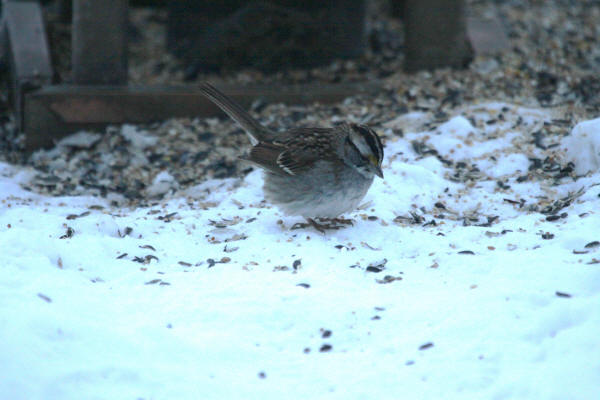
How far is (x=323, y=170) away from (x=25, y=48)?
140 inches

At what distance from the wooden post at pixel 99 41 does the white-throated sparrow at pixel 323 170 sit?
231 cm

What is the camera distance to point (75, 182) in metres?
5.42

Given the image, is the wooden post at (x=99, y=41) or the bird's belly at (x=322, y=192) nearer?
the bird's belly at (x=322, y=192)

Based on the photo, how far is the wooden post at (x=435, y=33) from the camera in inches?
254

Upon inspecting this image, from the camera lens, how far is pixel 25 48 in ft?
21.3

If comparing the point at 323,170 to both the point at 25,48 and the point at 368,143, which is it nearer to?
the point at 368,143

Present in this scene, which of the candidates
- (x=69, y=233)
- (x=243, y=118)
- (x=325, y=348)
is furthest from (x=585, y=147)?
(x=69, y=233)

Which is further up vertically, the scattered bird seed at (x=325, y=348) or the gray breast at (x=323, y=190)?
the gray breast at (x=323, y=190)

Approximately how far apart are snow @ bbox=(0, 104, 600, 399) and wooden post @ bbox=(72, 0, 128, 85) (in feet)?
5.49

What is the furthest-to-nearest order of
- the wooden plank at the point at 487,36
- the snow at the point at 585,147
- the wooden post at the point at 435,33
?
the wooden plank at the point at 487,36 < the wooden post at the point at 435,33 < the snow at the point at 585,147

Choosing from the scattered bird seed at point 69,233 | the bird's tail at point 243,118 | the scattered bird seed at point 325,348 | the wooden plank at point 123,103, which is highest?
the bird's tail at point 243,118

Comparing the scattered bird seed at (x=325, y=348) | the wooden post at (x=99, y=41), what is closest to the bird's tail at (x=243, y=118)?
the wooden post at (x=99, y=41)

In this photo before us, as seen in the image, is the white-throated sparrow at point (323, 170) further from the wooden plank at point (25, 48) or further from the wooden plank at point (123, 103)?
the wooden plank at point (25, 48)

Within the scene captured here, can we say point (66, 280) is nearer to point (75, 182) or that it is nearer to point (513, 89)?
point (75, 182)
